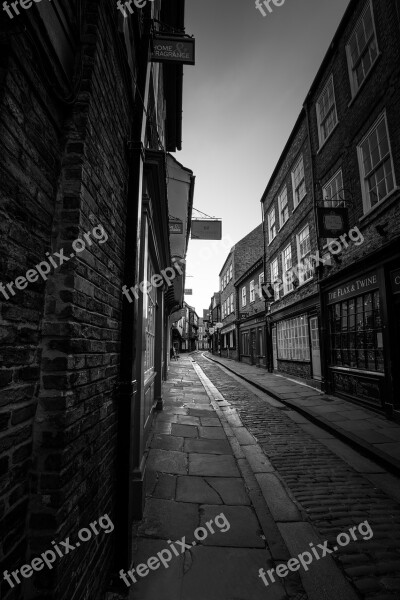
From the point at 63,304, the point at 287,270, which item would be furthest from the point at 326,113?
the point at 63,304

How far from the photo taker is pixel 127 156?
9.30ft

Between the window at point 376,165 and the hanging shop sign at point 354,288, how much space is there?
5.94 ft

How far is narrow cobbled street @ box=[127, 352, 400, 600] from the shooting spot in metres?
2.16

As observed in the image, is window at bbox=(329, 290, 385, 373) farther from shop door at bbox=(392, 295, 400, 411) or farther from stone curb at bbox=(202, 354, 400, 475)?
stone curb at bbox=(202, 354, 400, 475)

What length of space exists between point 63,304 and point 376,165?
27.3 feet

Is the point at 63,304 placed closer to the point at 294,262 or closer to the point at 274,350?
the point at 294,262

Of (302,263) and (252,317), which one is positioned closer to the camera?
(302,263)

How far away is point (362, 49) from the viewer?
7887 mm

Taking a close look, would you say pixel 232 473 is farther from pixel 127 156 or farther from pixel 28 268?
pixel 127 156

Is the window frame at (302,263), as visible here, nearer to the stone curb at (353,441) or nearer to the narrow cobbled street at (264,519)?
the stone curb at (353,441)

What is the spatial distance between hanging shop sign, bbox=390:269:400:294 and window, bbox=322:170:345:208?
2.94 metres

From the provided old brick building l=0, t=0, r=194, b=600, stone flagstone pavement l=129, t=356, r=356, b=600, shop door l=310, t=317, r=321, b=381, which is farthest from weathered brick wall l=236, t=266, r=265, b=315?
old brick building l=0, t=0, r=194, b=600

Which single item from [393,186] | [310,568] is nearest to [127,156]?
[310,568]

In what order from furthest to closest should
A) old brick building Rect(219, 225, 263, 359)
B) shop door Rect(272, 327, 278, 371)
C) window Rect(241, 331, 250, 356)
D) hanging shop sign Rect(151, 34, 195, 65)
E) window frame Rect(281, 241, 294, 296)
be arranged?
old brick building Rect(219, 225, 263, 359) → window Rect(241, 331, 250, 356) → shop door Rect(272, 327, 278, 371) → window frame Rect(281, 241, 294, 296) → hanging shop sign Rect(151, 34, 195, 65)
